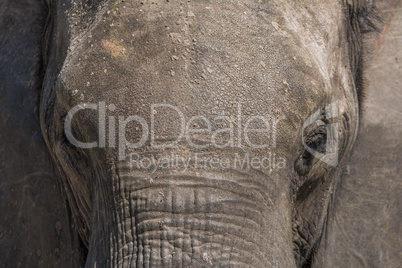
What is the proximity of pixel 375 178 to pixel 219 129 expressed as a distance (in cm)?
63

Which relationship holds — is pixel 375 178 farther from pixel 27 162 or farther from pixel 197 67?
pixel 27 162

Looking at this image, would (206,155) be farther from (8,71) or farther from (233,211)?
(8,71)

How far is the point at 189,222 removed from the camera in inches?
70.2

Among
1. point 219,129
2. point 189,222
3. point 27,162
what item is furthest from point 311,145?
point 27,162

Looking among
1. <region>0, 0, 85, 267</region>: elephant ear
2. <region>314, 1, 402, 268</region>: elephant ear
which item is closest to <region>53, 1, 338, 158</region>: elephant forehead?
<region>314, 1, 402, 268</region>: elephant ear

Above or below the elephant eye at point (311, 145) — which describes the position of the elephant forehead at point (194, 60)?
above

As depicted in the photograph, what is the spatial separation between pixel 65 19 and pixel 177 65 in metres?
0.45

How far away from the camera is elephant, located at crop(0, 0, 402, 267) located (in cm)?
182

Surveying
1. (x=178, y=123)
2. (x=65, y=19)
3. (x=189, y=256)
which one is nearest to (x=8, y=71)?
(x=65, y=19)

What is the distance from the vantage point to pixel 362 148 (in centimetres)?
225

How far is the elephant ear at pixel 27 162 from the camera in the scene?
242 cm

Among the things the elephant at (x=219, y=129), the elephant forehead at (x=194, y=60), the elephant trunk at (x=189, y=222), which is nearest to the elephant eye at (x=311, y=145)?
the elephant at (x=219, y=129)

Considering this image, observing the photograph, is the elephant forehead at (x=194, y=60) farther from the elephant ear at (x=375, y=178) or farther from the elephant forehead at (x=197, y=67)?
the elephant ear at (x=375, y=178)

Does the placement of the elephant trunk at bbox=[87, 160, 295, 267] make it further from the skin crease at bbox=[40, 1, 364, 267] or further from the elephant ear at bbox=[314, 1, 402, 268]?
the elephant ear at bbox=[314, 1, 402, 268]
